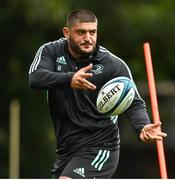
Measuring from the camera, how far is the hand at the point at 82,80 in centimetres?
927

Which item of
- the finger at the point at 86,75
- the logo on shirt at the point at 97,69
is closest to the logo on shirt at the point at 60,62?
the logo on shirt at the point at 97,69

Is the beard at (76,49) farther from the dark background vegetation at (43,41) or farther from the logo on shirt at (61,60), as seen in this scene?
the dark background vegetation at (43,41)

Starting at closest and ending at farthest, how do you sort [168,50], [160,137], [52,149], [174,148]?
[160,137]
[52,149]
[168,50]
[174,148]

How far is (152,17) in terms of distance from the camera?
87.4 ft

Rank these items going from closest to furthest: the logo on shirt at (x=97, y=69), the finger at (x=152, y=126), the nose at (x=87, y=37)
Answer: the finger at (x=152, y=126)
the nose at (x=87, y=37)
the logo on shirt at (x=97, y=69)

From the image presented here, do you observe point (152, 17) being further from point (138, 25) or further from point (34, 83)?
point (34, 83)

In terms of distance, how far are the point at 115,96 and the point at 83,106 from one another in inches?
17.8

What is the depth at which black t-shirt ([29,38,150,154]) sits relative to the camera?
10.1 m

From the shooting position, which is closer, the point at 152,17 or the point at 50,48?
the point at 50,48

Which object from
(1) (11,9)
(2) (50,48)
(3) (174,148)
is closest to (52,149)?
(1) (11,9)

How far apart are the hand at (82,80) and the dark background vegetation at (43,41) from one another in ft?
49.7

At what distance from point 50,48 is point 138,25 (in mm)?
16373

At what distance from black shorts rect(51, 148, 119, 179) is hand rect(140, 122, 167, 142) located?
524 mm

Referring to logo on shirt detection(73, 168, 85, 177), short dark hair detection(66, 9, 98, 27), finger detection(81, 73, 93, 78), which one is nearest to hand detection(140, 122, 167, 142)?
logo on shirt detection(73, 168, 85, 177)
